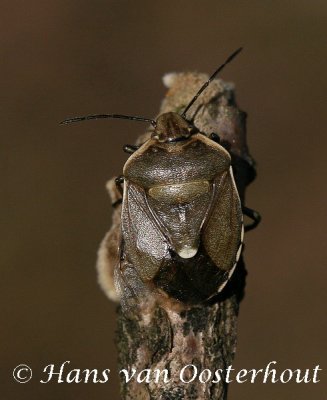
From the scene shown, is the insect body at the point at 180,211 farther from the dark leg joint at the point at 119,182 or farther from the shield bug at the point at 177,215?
the dark leg joint at the point at 119,182

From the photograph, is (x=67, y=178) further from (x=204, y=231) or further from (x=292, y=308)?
(x=204, y=231)

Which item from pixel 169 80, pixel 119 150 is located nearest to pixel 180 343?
pixel 169 80

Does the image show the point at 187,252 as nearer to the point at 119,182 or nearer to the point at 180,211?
the point at 180,211

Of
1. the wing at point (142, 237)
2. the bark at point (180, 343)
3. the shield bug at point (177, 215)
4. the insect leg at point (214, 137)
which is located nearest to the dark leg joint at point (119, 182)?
the shield bug at point (177, 215)

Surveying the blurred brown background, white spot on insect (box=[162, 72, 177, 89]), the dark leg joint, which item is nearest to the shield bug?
A: the dark leg joint

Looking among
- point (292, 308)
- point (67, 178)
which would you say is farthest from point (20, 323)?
point (292, 308)
